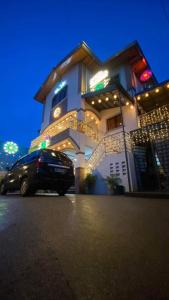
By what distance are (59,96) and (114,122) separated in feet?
24.9

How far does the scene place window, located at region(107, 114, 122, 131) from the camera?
588 inches

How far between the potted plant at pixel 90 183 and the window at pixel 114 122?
6.77 m

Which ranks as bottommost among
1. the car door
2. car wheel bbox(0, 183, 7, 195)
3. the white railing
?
car wheel bbox(0, 183, 7, 195)

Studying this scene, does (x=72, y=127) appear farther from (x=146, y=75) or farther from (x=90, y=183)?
(x=146, y=75)

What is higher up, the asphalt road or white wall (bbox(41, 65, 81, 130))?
white wall (bbox(41, 65, 81, 130))

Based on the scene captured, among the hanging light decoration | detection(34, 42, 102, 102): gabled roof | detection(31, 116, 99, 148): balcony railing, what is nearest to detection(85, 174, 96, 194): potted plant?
detection(31, 116, 99, 148): balcony railing

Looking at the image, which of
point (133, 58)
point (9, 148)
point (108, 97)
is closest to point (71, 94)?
point (108, 97)

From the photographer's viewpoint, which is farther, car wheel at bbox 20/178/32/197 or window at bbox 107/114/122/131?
window at bbox 107/114/122/131

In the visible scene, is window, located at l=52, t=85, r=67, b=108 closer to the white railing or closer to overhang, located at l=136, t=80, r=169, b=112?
overhang, located at l=136, t=80, r=169, b=112

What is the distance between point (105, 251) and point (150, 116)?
1310cm

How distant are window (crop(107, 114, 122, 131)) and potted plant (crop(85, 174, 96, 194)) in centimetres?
677

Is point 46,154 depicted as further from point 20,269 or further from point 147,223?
point 20,269

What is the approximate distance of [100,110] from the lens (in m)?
16.2

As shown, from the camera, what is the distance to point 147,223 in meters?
2.29
